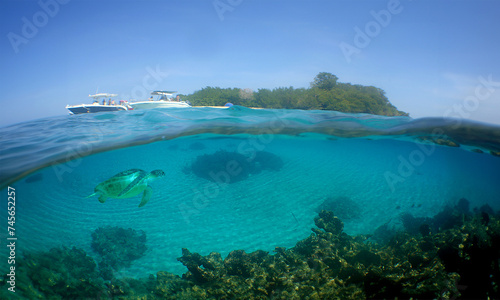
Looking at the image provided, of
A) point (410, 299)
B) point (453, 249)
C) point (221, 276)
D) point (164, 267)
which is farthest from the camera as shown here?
point (164, 267)

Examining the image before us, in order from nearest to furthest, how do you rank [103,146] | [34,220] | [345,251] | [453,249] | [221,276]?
1. [221,276]
2. [345,251]
3. [453,249]
4. [34,220]
5. [103,146]

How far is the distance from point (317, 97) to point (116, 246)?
12.7 metres

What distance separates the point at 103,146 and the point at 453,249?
1197 centimetres

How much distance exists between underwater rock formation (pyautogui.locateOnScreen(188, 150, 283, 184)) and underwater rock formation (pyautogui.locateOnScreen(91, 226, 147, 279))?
4109 millimetres

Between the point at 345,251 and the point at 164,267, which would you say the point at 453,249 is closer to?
the point at 345,251

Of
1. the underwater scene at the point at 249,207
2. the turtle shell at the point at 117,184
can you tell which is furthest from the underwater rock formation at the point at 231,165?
the turtle shell at the point at 117,184

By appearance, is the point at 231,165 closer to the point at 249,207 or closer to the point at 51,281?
the point at 249,207

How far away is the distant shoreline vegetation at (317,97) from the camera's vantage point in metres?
12.0

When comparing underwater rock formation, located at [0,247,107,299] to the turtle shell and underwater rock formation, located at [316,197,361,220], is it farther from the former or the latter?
underwater rock formation, located at [316,197,361,220]

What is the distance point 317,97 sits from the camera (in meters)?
12.5

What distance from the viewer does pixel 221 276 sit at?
14.3ft

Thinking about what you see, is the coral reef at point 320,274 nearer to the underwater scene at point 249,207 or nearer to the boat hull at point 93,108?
the underwater scene at point 249,207

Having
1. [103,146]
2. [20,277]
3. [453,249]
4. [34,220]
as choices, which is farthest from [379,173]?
[34,220]

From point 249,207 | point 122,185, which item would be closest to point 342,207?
point 249,207
